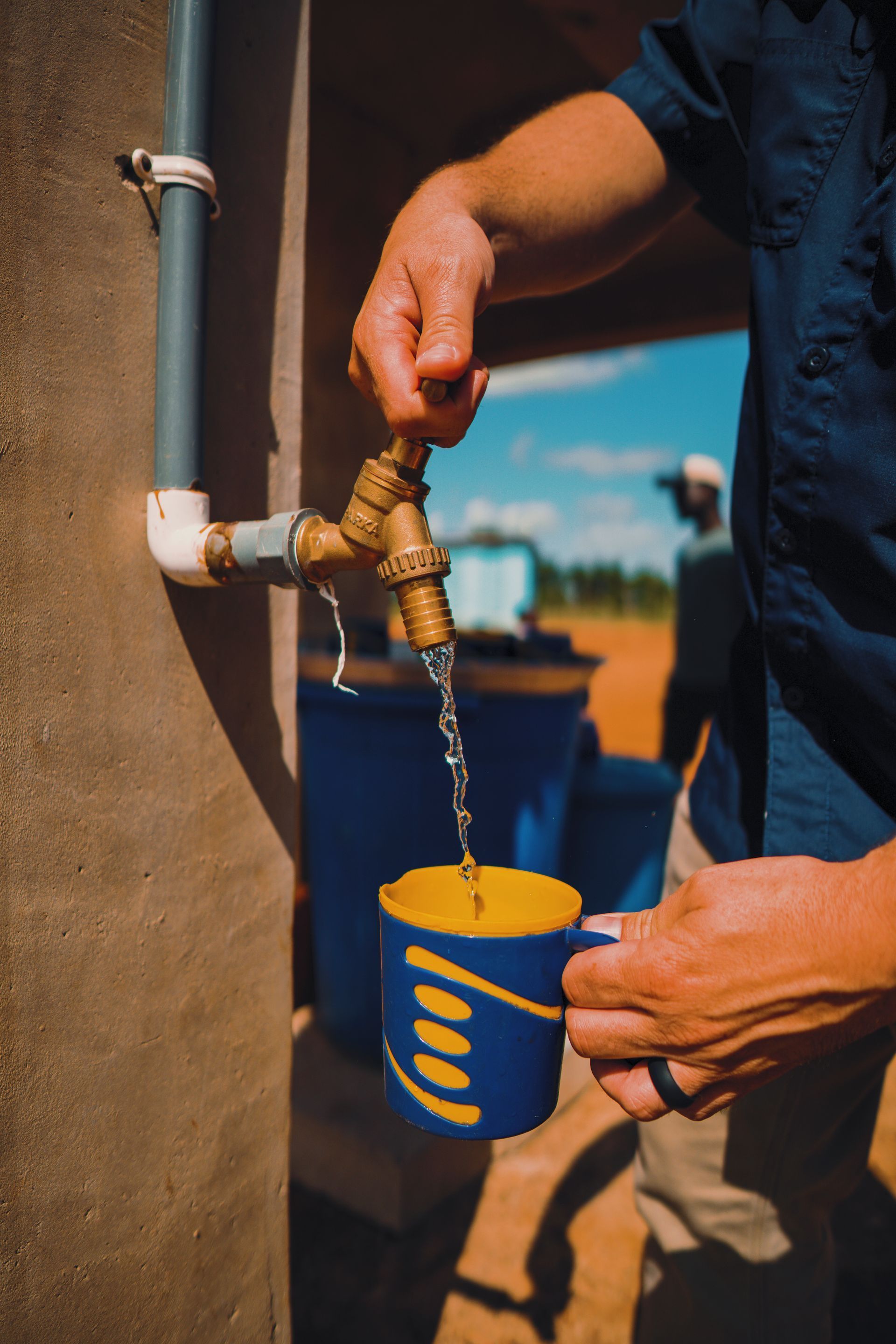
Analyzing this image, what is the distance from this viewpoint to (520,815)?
1678 millimetres

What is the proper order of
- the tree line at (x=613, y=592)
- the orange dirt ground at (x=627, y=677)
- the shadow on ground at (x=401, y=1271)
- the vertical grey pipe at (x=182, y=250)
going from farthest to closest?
the tree line at (x=613, y=592) < the orange dirt ground at (x=627, y=677) < the shadow on ground at (x=401, y=1271) < the vertical grey pipe at (x=182, y=250)

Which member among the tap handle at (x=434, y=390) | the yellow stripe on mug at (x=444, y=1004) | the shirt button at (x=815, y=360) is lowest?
the yellow stripe on mug at (x=444, y=1004)

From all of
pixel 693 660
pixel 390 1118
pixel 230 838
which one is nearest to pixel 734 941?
pixel 230 838

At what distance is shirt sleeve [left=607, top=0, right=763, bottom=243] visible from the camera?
940 mm

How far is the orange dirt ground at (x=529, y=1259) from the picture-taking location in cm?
137

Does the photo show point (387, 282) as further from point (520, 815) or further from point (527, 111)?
point (520, 815)

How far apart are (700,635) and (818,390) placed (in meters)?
3.33

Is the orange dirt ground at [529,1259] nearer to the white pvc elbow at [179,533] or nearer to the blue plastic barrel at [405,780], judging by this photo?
the blue plastic barrel at [405,780]

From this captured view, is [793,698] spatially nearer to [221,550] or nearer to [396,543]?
[396,543]

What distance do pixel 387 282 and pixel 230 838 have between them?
0.59m

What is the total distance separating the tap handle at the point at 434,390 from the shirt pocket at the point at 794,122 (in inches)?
18.3

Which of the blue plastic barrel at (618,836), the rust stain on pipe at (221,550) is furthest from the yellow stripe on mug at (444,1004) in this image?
the blue plastic barrel at (618,836)

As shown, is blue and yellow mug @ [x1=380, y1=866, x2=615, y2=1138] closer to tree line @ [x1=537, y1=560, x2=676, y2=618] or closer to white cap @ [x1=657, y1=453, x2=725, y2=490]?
white cap @ [x1=657, y1=453, x2=725, y2=490]

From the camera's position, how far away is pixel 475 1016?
609 millimetres
